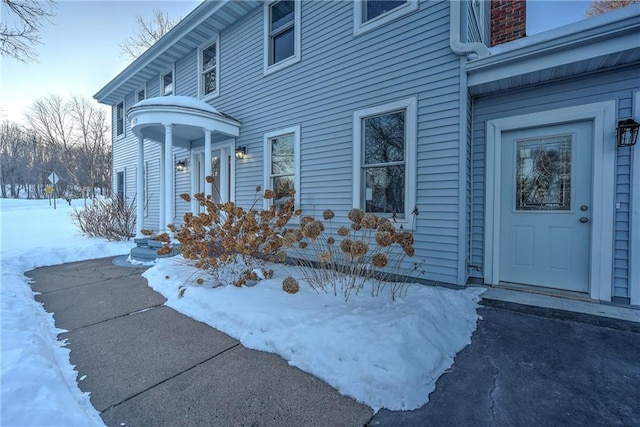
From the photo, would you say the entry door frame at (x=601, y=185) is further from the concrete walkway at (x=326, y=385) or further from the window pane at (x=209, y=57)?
the window pane at (x=209, y=57)

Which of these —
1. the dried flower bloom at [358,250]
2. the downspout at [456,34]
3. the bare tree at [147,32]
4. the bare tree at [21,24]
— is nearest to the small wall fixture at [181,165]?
the bare tree at [21,24]

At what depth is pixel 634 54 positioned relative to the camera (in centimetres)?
289

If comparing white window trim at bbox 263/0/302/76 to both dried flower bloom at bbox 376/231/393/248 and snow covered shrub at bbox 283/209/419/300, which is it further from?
dried flower bloom at bbox 376/231/393/248

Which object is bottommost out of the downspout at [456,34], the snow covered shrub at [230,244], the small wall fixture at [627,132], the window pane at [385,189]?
the snow covered shrub at [230,244]

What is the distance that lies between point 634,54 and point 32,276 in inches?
340

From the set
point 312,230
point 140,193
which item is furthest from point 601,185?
point 140,193

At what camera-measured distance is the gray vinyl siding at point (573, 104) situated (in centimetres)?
309

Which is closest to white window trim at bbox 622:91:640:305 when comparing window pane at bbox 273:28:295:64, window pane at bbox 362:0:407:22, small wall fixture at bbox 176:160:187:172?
window pane at bbox 362:0:407:22

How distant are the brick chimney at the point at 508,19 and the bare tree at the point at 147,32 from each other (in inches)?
558

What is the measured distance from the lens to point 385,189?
4270mm

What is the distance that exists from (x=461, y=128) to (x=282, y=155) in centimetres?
327

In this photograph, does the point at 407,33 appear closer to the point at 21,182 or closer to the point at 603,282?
the point at 603,282

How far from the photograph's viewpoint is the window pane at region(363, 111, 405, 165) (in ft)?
13.5

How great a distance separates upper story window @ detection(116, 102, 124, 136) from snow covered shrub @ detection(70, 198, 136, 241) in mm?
3842
